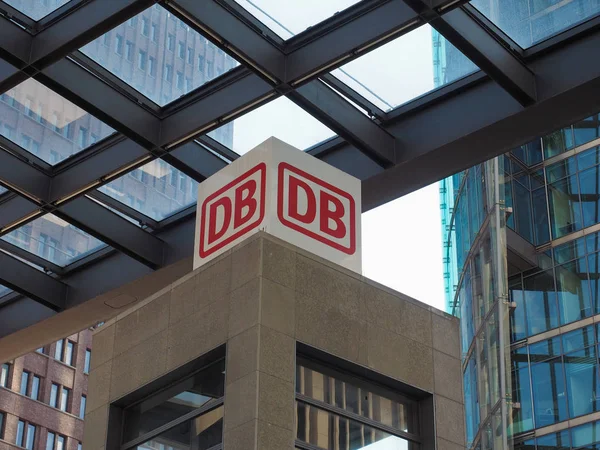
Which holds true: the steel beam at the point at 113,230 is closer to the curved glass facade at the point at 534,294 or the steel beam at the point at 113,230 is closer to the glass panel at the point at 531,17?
the glass panel at the point at 531,17

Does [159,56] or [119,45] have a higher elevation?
[159,56]

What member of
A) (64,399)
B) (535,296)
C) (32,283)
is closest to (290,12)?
(32,283)

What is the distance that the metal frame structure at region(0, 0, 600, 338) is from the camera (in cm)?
1767

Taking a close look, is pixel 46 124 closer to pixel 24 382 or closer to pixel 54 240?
pixel 54 240

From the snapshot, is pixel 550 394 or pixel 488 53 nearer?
pixel 488 53

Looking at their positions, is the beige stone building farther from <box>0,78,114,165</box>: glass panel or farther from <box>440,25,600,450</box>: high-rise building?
<box>440,25,600,450</box>: high-rise building

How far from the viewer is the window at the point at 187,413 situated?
14461 mm

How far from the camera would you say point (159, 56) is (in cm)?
1991

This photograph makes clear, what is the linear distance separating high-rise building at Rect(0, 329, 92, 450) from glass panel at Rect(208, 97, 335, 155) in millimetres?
66499

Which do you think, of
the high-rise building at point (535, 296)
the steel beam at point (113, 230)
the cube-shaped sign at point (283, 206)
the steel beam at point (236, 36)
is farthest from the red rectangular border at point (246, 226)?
the high-rise building at point (535, 296)

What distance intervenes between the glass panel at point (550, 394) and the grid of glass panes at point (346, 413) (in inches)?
1288

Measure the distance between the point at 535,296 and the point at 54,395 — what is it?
50.8 meters

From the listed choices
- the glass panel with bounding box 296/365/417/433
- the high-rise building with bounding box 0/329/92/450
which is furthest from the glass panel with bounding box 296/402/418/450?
the high-rise building with bounding box 0/329/92/450

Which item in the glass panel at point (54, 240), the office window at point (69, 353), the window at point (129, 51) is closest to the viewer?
the window at point (129, 51)
